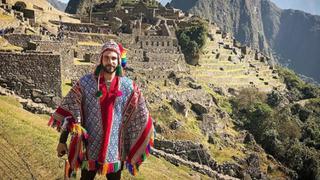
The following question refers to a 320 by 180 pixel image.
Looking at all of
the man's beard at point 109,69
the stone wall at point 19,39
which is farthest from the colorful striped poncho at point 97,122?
the stone wall at point 19,39

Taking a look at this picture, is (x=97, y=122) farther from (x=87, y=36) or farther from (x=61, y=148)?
(x=87, y=36)

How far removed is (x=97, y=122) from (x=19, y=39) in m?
19.2

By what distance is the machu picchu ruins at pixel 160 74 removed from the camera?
1875cm

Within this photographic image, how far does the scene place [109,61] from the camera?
635 centimetres

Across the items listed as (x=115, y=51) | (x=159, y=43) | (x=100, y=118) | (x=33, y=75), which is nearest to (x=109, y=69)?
(x=115, y=51)

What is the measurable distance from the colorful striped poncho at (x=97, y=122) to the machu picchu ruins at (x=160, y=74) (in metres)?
10.8

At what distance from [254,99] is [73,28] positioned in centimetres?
2064

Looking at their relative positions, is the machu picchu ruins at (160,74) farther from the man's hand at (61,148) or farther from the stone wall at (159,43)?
the man's hand at (61,148)

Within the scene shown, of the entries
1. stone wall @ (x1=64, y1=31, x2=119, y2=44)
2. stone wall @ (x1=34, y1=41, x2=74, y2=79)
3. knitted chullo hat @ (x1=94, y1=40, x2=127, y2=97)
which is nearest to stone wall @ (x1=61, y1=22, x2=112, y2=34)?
stone wall @ (x1=64, y1=31, x2=119, y2=44)

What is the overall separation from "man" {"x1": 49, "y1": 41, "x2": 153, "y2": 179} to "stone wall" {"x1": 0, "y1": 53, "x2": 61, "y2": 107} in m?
12.3

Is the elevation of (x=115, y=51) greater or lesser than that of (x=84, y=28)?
greater

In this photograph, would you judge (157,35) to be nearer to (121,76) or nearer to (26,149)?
(26,149)

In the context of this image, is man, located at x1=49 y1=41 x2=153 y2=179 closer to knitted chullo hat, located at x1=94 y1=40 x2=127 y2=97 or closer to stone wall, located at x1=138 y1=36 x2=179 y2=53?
knitted chullo hat, located at x1=94 y1=40 x2=127 y2=97

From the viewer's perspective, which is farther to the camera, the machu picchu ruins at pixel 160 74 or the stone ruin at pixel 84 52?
the machu picchu ruins at pixel 160 74
